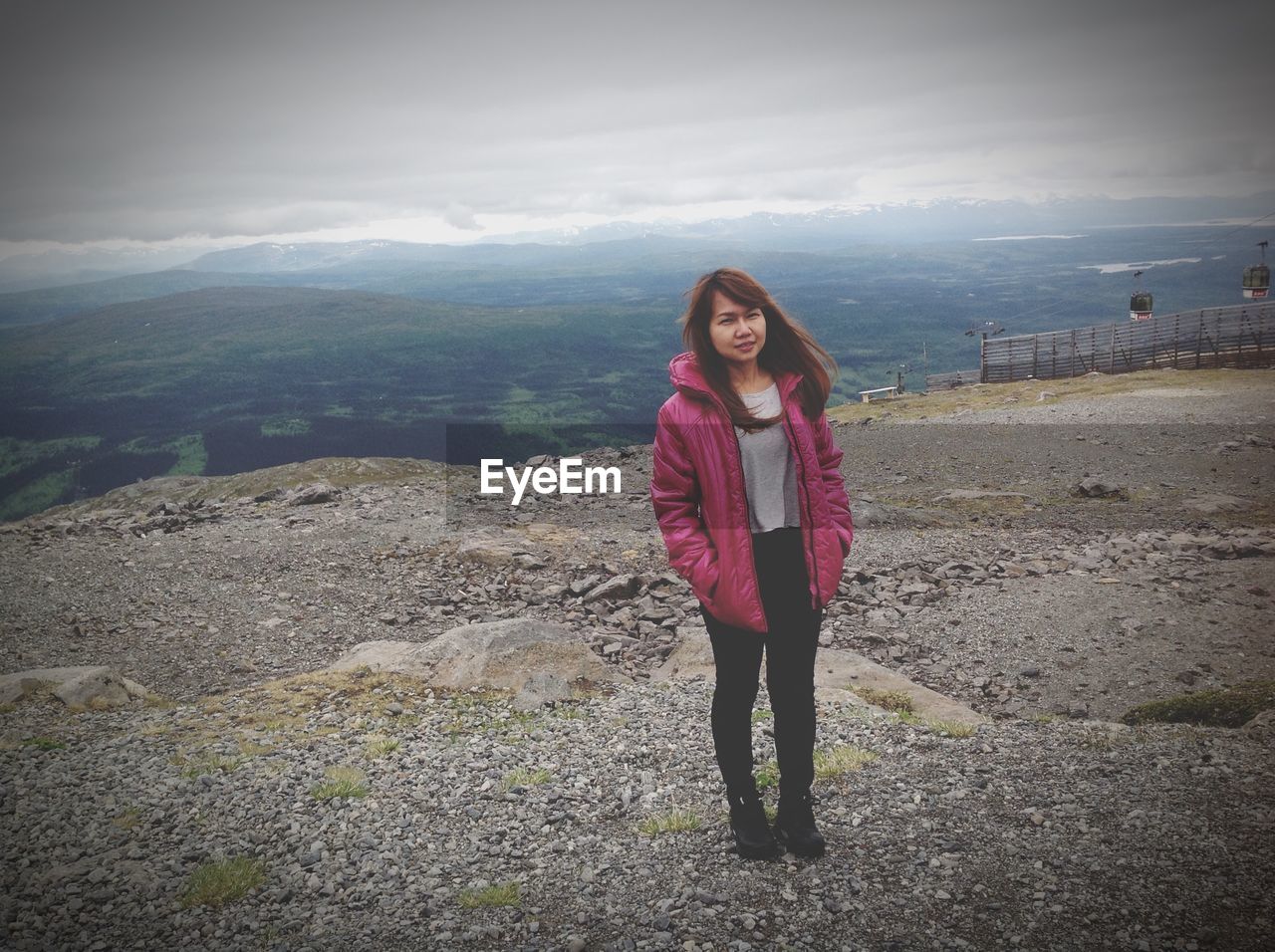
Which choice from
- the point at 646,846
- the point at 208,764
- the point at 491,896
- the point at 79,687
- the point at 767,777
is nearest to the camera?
the point at 491,896

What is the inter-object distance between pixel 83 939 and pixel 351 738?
3.75 meters

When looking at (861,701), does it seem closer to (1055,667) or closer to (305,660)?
(1055,667)

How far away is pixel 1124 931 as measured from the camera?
475 cm

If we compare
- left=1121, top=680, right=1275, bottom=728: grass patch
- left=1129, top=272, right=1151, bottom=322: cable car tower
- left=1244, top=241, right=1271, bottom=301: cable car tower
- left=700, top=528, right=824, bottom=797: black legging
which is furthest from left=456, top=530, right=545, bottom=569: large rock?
left=1129, top=272, right=1151, bottom=322: cable car tower

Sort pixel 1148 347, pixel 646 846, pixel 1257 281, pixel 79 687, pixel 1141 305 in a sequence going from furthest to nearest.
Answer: pixel 1141 305, pixel 1257 281, pixel 1148 347, pixel 79 687, pixel 646 846

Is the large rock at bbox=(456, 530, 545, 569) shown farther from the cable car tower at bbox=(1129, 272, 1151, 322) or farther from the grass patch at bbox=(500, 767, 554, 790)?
the cable car tower at bbox=(1129, 272, 1151, 322)

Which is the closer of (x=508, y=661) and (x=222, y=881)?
(x=222, y=881)

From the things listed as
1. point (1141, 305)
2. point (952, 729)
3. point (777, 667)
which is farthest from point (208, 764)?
point (1141, 305)

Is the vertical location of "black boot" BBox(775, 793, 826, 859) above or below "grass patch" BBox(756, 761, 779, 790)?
above

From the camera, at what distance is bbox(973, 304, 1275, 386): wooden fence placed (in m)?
48.4

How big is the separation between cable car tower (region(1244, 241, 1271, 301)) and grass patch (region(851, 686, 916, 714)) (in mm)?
62975

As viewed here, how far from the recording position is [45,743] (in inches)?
358

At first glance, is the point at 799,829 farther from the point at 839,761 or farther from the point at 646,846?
the point at 839,761

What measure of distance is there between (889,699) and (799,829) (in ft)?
15.9
